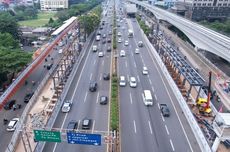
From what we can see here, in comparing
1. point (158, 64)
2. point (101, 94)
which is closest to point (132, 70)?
point (158, 64)

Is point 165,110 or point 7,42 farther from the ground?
point 7,42

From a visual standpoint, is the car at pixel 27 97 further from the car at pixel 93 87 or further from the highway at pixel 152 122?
the highway at pixel 152 122

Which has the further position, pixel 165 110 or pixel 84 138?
pixel 165 110

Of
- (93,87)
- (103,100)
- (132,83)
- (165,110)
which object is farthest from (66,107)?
(165,110)

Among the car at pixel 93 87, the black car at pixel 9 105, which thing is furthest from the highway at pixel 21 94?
the car at pixel 93 87

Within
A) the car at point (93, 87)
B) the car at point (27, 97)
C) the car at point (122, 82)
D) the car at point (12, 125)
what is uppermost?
the car at point (122, 82)

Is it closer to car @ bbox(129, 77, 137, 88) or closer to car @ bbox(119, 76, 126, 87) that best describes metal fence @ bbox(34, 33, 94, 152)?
car @ bbox(119, 76, 126, 87)

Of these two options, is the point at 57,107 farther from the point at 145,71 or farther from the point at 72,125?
the point at 145,71
